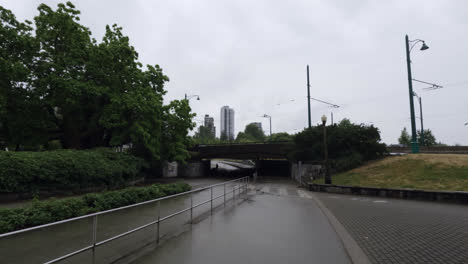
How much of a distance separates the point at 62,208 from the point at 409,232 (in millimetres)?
11028

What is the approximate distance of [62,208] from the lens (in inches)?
301

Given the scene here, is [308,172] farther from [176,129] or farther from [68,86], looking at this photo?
[68,86]

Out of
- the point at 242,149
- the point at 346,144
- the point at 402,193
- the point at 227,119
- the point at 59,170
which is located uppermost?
the point at 227,119

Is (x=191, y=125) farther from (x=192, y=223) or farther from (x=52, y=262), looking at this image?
(x=52, y=262)

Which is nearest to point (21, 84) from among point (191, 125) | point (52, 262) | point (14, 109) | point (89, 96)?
point (14, 109)

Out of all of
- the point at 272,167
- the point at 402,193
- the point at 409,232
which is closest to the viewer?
the point at 409,232

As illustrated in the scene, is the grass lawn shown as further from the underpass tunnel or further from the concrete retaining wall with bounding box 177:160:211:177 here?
the underpass tunnel

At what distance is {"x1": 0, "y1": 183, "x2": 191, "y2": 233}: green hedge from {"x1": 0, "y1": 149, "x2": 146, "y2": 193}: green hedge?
17.9ft

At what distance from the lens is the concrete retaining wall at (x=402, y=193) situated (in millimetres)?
12391

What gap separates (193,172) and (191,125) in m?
16.8

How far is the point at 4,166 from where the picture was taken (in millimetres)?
11438

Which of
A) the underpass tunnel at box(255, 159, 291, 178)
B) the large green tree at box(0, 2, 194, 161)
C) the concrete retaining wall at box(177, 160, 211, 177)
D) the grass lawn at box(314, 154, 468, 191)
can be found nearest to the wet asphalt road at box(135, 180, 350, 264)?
the grass lawn at box(314, 154, 468, 191)

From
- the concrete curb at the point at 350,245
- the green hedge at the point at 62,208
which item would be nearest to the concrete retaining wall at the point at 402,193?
the concrete curb at the point at 350,245

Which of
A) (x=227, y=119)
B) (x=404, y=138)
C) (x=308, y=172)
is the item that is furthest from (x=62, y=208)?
(x=227, y=119)
